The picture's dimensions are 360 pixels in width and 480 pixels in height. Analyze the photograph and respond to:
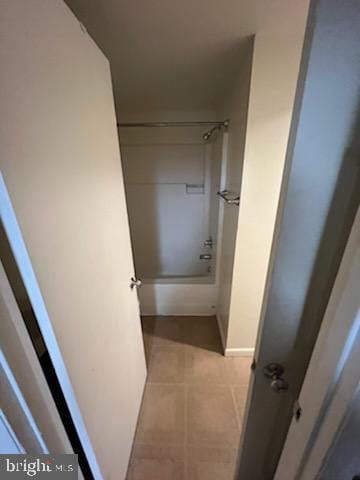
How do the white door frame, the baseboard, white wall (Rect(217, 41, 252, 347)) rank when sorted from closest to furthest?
the white door frame < white wall (Rect(217, 41, 252, 347)) < the baseboard

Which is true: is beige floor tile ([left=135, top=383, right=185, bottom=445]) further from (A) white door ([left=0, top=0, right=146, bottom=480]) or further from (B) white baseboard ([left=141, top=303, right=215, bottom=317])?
(B) white baseboard ([left=141, top=303, right=215, bottom=317])

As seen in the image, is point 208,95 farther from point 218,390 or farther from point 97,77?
point 218,390

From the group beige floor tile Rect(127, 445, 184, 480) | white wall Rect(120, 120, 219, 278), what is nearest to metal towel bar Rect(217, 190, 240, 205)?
white wall Rect(120, 120, 219, 278)

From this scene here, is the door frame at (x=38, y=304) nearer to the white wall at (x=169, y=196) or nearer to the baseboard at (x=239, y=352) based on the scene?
the baseboard at (x=239, y=352)

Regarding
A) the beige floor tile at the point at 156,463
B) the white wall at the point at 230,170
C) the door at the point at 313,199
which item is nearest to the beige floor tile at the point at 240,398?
the white wall at the point at 230,170

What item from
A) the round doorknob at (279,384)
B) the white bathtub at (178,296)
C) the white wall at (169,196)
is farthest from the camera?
the white wall at (169,196)

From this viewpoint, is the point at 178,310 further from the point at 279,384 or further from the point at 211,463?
the point at 279,384

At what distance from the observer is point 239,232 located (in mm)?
1530

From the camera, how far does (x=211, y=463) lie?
4.13 feet

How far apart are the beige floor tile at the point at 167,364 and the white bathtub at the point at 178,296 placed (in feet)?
1.52

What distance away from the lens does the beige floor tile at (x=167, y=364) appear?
175 centimetres

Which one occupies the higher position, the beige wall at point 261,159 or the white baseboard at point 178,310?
the beige wall at point 261,159

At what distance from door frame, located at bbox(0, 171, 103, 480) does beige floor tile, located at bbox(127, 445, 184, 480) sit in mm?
719

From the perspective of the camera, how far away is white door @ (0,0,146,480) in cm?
47
